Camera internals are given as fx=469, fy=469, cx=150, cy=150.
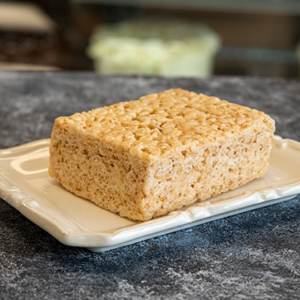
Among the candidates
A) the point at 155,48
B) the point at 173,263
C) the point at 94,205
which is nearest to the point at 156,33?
the point at 155,48

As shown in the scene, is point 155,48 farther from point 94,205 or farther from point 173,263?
point 173,263

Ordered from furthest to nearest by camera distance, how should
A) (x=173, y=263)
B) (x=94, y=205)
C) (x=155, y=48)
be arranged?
(x=155, y=48), (x=94, y=205), (x=173, y=263)

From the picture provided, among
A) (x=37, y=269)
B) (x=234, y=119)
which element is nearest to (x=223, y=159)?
(x=234, y=119)

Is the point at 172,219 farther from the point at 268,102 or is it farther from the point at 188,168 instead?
the point at 268,102

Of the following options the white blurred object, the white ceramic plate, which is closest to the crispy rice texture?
the white ceramic plate

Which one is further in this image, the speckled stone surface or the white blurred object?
the white blurred object

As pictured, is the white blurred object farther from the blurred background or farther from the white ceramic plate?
the white ceramic plate
